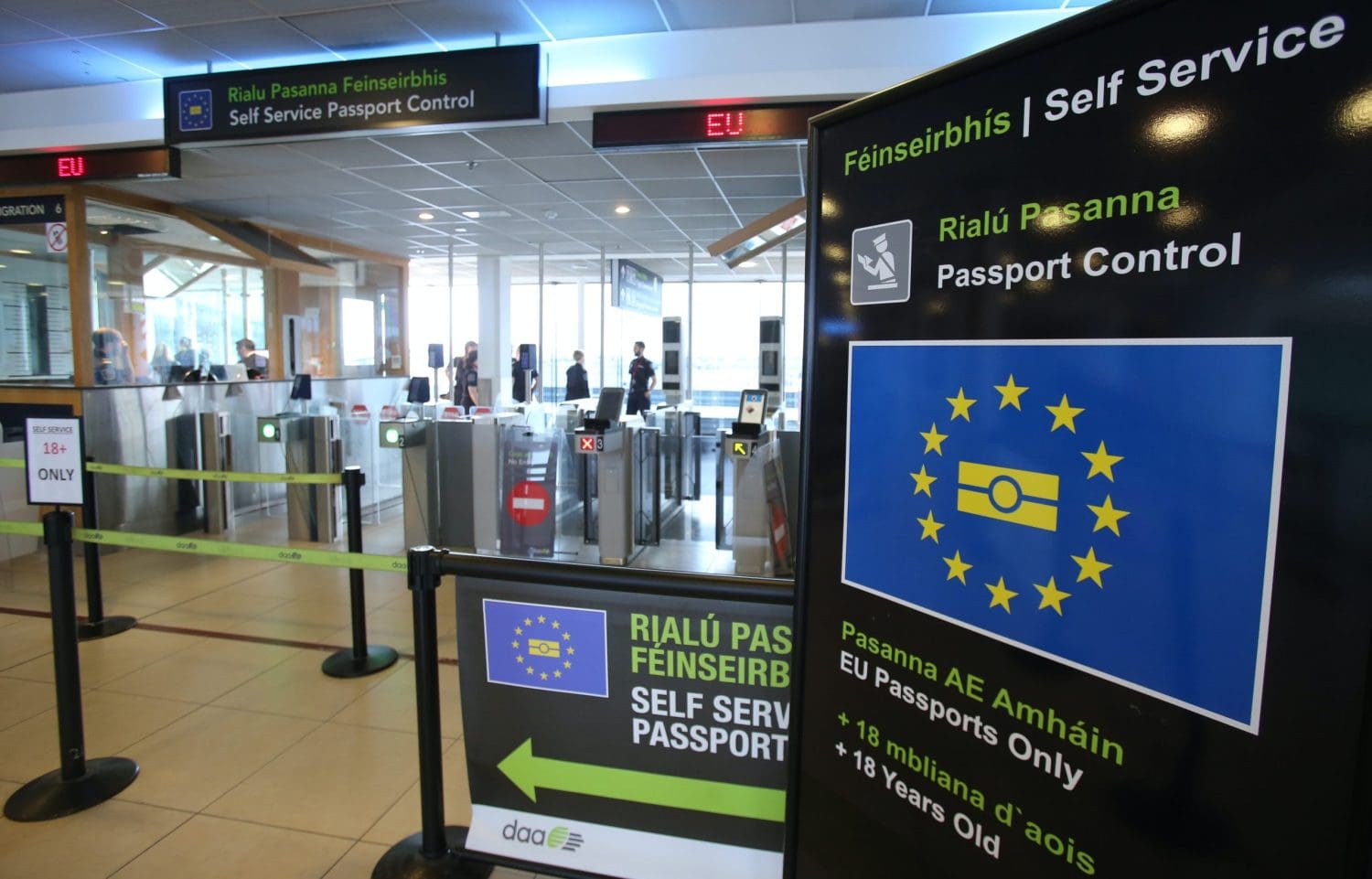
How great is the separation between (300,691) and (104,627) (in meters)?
1.66

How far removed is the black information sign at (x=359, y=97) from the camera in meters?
4.20

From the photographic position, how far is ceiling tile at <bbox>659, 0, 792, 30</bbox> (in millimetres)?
4062

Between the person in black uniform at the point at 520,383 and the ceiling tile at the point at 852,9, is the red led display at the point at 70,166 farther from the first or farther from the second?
the person in black uniform at the point at 520,383

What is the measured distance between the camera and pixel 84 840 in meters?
2.46

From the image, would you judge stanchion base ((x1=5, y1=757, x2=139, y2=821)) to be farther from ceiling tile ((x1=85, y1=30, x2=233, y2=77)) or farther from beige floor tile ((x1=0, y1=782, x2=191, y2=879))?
ceiling tile ((x1=85, y1=30, x2=233, y2=77))

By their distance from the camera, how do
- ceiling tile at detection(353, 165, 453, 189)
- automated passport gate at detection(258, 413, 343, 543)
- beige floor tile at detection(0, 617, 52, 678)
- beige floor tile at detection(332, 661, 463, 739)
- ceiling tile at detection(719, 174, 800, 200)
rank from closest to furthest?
beige floor tile at detection(332, 661, 463, 739)
beige floor tile at detection(0, 617, 52, 678)
ceiling tile at detection(353, 165, 453, 189)
ceiling tile at detection(719, 174, 800, 200)
automated passport gate at detection(258, 413, 343, 543)

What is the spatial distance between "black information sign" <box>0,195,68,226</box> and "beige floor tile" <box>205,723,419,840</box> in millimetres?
5740

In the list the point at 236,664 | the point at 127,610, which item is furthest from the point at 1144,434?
the point at 127,610

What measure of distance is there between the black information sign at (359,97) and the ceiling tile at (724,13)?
805mm

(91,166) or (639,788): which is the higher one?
(91,166)

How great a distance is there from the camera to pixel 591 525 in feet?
22.9

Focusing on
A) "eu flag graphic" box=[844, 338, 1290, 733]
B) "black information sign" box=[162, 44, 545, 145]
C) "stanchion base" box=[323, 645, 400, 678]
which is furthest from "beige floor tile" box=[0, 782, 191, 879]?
"black information sign" box=[162, 44, 545, 145]

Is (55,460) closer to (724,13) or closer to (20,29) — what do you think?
(20,29)

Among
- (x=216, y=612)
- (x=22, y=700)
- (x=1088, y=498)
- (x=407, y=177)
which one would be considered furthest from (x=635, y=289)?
(x=1088, y=498)
